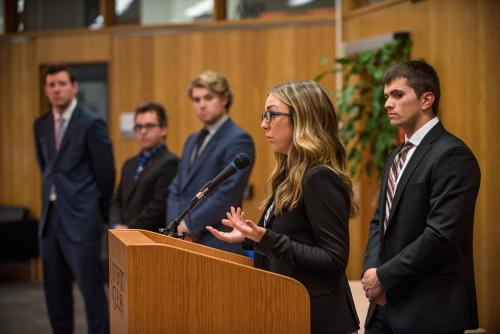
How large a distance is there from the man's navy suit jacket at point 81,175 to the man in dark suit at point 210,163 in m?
0.51

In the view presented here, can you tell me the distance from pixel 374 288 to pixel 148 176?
84.5 inches

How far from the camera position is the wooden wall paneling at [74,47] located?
7.07 m

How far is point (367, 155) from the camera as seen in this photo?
18.9ft

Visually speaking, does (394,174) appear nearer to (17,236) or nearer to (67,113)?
(67,113)

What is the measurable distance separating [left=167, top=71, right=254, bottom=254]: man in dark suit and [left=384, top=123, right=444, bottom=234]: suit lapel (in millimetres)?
1192

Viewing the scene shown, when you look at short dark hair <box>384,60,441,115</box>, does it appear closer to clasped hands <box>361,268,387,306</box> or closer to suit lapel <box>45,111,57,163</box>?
clasped hands <box>361,268,387,306</box>

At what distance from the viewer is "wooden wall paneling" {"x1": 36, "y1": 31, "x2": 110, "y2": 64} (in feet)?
23.2

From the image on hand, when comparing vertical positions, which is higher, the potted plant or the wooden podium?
the potted plant

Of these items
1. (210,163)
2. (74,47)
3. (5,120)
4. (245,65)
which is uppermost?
(74,47)

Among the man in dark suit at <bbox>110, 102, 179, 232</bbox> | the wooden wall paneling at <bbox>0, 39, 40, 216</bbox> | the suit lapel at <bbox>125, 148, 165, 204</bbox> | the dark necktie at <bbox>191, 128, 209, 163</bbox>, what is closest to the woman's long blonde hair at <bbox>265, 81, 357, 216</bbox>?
the dark necktie at <bbox>191, 128, 209, 163</bbox>

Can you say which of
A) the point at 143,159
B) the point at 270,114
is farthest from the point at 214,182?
the point at 143,159

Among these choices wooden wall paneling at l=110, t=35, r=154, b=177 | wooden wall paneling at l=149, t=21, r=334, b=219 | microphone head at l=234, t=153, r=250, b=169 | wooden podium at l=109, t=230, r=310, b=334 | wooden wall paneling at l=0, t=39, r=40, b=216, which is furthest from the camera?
wooden wall paneling at l=0, t=39, r=40, b=216

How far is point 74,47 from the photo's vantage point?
A: 23.6ft

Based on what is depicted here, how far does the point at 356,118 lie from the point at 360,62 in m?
0.41
